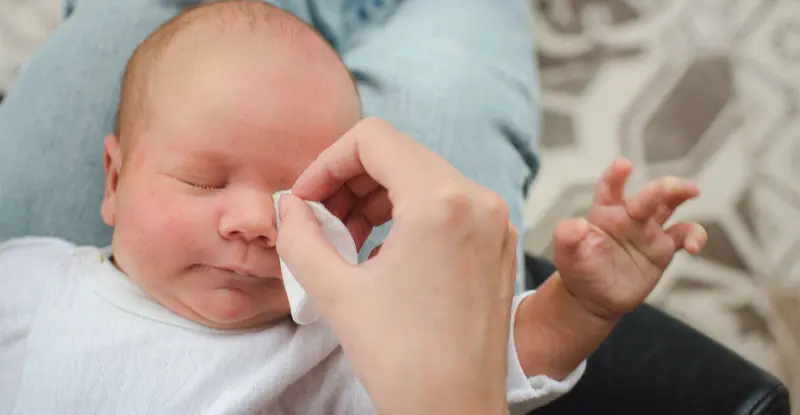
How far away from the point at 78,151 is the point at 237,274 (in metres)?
0.39

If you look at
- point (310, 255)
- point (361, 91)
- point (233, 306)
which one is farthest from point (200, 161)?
point (361, 91)

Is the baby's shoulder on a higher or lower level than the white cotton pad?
lower

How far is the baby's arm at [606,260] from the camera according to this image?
0.67 m

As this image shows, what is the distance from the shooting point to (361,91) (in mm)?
1029

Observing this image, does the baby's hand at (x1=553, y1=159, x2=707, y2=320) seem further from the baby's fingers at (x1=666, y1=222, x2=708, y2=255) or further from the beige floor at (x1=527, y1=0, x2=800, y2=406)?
the beige floor at (x1=527, y1=0, x2=800, y2=406)

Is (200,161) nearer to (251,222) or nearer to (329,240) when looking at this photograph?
(251,222)

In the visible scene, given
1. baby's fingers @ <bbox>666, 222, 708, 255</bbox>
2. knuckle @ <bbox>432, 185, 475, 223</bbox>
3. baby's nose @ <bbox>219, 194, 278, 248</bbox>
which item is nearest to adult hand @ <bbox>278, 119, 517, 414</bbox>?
knuckle @ <bbox>432, 185, 475, 223</bbox>

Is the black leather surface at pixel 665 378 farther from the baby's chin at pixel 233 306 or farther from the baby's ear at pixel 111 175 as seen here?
the baby's ear at pixel 111 175

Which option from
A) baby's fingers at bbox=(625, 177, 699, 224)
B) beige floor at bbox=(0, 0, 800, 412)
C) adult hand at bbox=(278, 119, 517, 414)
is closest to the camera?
adult hand at bbox=(278, 119, 517, 414)

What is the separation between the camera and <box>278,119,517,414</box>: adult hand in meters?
0.47

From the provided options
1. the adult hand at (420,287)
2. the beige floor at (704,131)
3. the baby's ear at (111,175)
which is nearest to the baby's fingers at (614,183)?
the adult hand at (420,287)

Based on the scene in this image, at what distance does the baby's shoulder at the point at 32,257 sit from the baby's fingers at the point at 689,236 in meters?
0.68

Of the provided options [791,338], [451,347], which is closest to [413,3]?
[451,347]

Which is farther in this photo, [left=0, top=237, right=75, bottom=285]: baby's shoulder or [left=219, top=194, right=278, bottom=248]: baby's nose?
[left=0, top=237, right=75, bottom=285]: baby's shoulder
